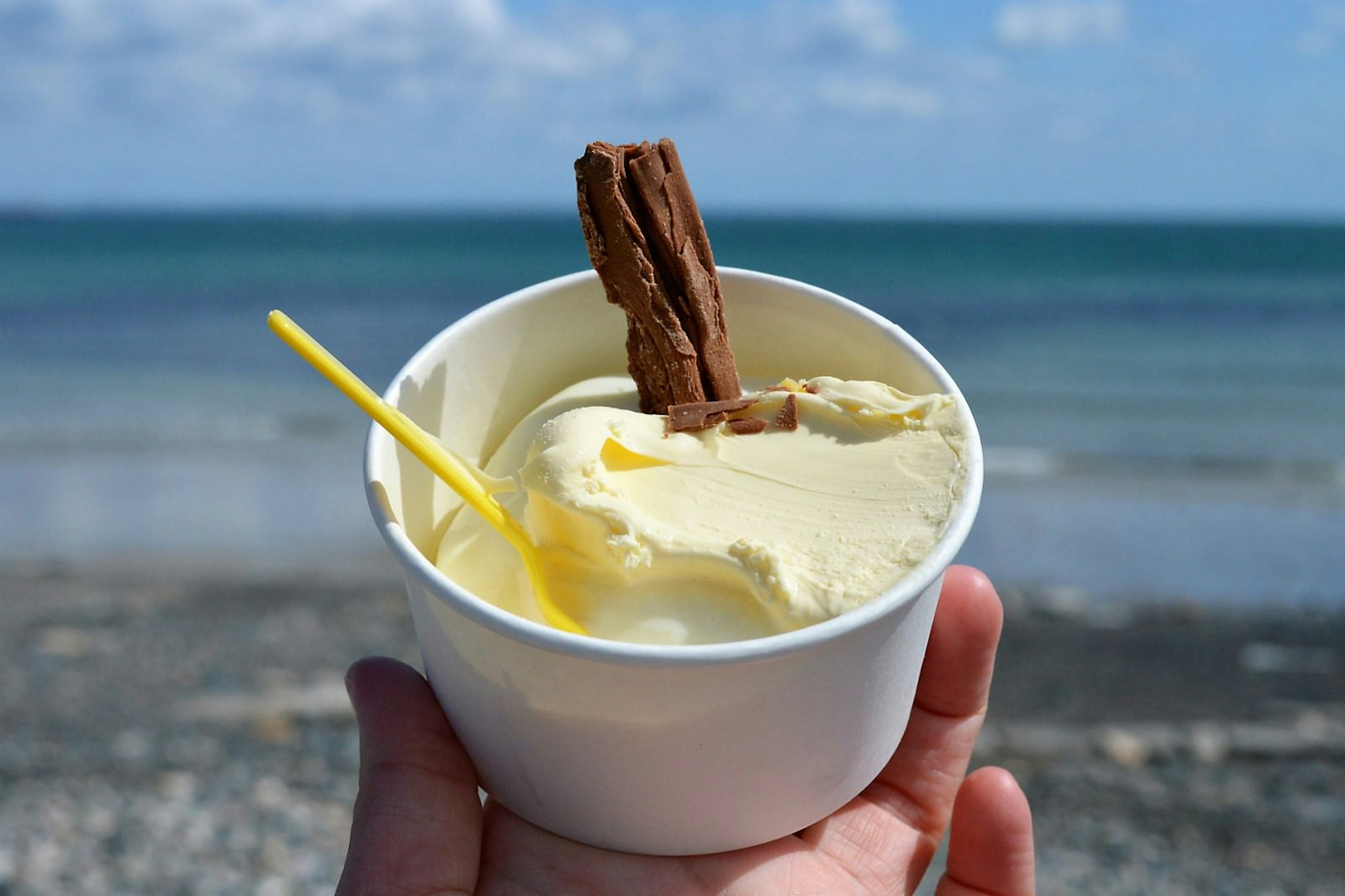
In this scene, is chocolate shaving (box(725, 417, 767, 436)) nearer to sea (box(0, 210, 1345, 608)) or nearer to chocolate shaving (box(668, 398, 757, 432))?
chocolate shaving (box(668, 398, 757, 432))

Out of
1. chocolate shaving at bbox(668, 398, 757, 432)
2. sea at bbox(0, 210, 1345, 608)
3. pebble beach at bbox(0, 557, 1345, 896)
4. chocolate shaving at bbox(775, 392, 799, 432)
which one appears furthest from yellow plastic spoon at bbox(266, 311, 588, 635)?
pebble beach at bbox(0, 557, 1345, 896)

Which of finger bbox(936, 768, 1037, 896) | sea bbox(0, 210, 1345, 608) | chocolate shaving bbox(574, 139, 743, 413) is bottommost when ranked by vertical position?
sea bbox(0, 210, 1345, 608)

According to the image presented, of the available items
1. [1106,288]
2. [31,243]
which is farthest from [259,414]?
[31,243]

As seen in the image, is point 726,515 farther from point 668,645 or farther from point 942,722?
point 942,722

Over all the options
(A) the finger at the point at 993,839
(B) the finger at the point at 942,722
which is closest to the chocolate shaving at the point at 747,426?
(B) the finger at the point at 942,722

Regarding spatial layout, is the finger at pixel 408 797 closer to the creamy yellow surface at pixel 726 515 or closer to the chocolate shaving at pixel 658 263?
the creamy yellow surface at pixel 726 515

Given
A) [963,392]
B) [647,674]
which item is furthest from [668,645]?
[963,392]

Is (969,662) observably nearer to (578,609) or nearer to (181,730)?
(578,609)
